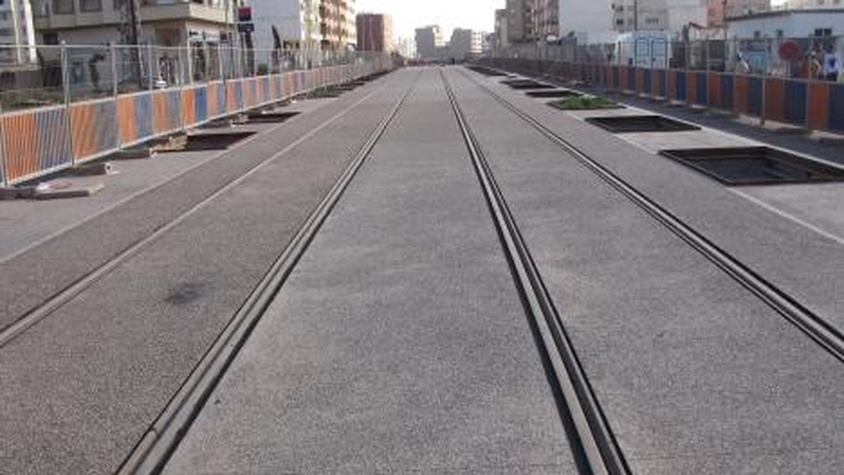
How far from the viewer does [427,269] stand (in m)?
9.61

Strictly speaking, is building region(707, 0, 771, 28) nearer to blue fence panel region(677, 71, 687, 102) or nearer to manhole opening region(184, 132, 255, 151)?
blue fence panel region(677, 71, 687, 102)

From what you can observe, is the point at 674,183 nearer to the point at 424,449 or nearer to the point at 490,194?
the point at 490,194

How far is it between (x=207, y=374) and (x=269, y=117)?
29.6 metres

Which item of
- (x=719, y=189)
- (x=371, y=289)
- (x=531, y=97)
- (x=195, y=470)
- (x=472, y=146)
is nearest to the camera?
(x=195, y=470)

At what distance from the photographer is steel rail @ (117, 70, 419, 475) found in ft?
17.2

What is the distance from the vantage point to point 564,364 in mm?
6598

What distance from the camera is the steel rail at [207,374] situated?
5.25m

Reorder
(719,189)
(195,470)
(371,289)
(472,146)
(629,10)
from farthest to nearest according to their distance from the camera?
(629,10)
(472,146)
(719,189)
(371,289)
(195,470)

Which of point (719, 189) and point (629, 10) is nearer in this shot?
point (719, 189)

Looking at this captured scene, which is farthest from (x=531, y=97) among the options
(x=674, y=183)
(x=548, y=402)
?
(x=548, y=402)

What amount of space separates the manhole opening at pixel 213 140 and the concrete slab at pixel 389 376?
43.2ft

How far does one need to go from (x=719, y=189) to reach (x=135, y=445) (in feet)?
34.3

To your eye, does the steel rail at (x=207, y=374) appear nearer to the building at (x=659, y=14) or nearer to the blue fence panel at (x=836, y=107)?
the blue fence panel at (x=836, y=107)

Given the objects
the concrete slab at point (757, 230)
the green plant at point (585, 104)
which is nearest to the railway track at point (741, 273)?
the concrete slab at point (757, 230)
